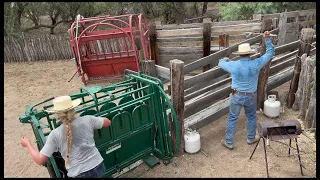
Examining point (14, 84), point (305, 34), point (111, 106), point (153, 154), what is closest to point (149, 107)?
point (111, 106)

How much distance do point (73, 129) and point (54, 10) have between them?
17791mm

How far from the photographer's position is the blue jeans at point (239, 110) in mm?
4504

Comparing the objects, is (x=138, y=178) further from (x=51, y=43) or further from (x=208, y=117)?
(x=51, y=43)

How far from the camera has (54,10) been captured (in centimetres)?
1858

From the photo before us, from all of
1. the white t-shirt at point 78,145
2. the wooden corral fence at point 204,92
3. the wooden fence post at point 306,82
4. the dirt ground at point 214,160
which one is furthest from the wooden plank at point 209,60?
the white t-shirt at point 78,145

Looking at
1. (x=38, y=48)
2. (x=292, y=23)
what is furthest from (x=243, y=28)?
(x=38, y=48)

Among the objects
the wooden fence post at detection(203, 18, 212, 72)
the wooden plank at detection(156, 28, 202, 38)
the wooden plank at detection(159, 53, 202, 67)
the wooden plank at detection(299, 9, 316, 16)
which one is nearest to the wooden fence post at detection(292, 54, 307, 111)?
the wooden fence post at detection(203, 18, 212, 72)

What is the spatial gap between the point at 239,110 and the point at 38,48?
→ 11.2 m

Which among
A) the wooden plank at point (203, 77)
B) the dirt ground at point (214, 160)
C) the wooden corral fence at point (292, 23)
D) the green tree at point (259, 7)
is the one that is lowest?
the dirt ground at point (214, 160)

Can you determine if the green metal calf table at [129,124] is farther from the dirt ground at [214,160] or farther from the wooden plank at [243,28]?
the wooden plank at [243,28]

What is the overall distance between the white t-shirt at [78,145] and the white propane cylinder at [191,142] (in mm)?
1827

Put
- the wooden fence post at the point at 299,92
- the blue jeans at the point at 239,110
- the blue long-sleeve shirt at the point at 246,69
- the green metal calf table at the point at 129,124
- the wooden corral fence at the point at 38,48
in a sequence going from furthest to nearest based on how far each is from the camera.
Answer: the wooden corral fence at the point at 38,48
the wooden fence post at the point at 299,92
the blue jeans at the point at 239,110
the blue long-sleeve shirt at the point at 246,69
the green metal calf table at the point at 129,124

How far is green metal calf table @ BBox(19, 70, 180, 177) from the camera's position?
11.8ft

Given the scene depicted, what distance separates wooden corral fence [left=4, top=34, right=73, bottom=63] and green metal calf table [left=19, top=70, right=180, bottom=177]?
925 centimetres
